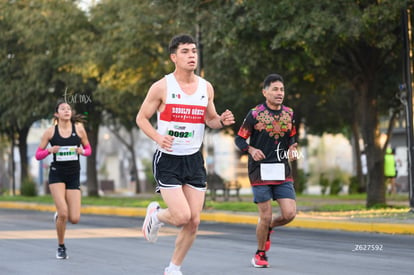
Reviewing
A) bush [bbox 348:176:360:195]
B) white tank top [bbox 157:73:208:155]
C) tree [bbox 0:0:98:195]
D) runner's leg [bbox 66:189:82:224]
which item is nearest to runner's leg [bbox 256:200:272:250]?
white tank top [bbox 157:73:208:155]

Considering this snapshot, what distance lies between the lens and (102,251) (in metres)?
11.6

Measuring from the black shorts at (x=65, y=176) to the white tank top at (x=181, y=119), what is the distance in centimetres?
357

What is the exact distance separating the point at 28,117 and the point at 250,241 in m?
21.8

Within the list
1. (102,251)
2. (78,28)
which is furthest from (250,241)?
(78,28)

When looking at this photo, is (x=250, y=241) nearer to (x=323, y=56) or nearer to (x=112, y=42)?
(x=323, y=56)

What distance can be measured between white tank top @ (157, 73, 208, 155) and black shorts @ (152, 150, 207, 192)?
59mm

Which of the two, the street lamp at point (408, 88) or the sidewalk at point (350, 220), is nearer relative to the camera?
the sidewalk at point (350, 220)

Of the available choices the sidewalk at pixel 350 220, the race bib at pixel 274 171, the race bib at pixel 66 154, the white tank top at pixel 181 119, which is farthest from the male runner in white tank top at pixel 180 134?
the sidewalk at pixel 350 220

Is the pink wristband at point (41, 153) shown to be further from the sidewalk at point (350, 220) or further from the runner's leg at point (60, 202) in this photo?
the sidewalk at point (350, 220)

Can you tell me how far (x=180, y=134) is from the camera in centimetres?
739

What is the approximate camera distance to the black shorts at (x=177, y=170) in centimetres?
739

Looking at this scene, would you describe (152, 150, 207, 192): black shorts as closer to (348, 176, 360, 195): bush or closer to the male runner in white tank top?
the male runner in white tank top

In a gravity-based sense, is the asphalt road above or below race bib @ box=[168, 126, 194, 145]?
below

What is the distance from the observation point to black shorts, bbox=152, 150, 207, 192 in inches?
291
